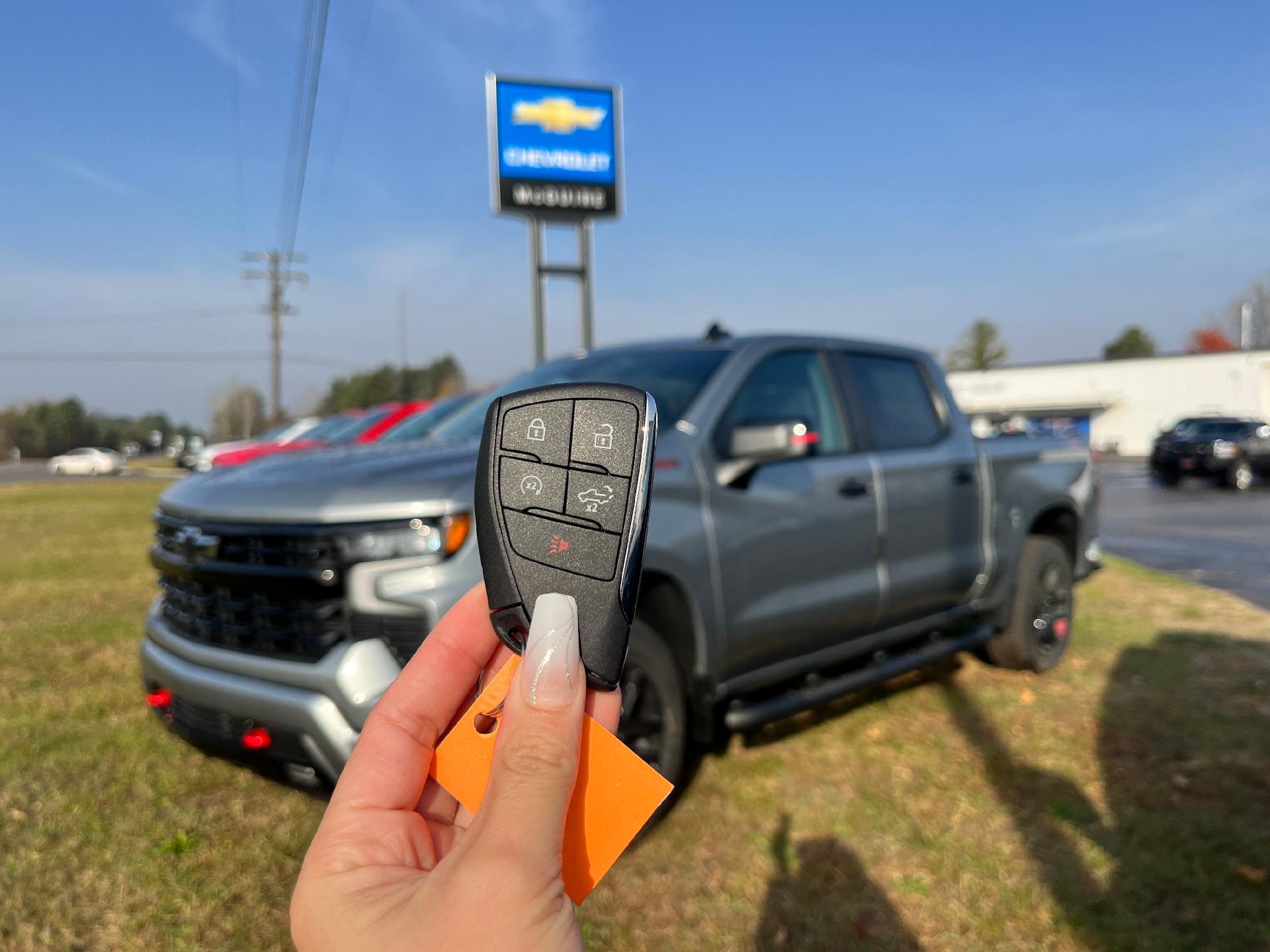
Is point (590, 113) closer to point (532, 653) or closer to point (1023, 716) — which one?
point (1023, 716)

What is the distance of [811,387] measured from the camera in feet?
13.0

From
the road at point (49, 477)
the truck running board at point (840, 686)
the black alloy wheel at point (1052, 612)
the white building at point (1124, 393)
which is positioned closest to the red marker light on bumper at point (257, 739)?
the truck running board at point (840, 686)

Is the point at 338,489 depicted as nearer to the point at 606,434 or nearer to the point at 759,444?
the point at 759,444

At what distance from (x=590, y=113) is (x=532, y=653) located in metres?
13.5

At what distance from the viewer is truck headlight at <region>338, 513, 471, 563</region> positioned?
259cm

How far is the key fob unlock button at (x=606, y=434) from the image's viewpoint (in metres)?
0.81

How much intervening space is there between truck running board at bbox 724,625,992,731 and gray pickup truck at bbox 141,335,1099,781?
0.05 ft

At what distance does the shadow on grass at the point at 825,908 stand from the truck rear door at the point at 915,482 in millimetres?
1257

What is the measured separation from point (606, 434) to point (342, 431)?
1558 centimetres

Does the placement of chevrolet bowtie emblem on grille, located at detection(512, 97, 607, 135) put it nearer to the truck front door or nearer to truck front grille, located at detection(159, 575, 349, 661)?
the truck front door

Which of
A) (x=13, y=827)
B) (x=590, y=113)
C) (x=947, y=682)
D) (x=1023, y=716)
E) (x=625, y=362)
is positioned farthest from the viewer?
(x=590, y=113)

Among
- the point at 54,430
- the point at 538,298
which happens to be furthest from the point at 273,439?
the point at 54,430

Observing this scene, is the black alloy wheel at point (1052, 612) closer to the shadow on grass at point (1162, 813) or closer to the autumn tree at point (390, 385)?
the shadow on grass at point (1162, 813)

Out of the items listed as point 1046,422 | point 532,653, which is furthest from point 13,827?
point 1046,422
